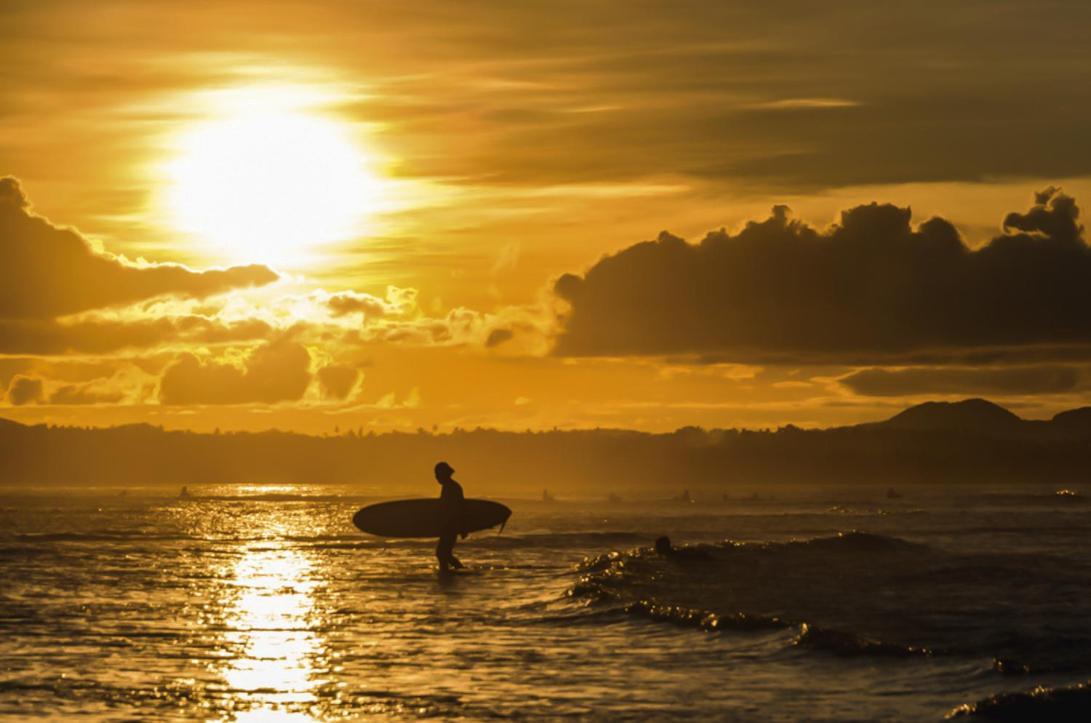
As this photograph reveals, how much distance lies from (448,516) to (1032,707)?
24407mm

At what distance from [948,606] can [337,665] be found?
14998mm

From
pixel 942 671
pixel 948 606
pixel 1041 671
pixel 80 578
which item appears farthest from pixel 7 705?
pixel 80 578

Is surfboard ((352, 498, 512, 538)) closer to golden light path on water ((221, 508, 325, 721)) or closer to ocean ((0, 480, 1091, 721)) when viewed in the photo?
ocean ((0, 480, 1091, 721))

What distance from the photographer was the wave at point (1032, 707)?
16984 mm

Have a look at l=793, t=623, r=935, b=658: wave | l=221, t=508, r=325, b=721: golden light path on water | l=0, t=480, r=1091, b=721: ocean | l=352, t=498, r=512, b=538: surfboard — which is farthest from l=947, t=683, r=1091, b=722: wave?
l=352, t=498, r=512, b=538: surfboard

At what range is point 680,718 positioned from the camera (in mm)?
17047

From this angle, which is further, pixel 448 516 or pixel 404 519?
pixel 404 519

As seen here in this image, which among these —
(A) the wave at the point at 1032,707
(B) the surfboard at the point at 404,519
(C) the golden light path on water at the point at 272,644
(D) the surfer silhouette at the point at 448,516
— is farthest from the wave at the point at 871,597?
(B) the surfboard at the point at 404,519

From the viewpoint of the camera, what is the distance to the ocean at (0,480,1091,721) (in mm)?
18094

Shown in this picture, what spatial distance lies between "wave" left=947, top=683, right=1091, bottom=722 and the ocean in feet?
0.13

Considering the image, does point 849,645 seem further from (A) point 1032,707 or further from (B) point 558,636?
(A) point 1032,707

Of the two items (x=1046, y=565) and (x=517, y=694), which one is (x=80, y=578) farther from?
(x=1046, y=565)

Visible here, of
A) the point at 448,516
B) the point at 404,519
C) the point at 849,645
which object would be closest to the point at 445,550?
the point at 448,516

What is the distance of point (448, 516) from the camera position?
131ft
